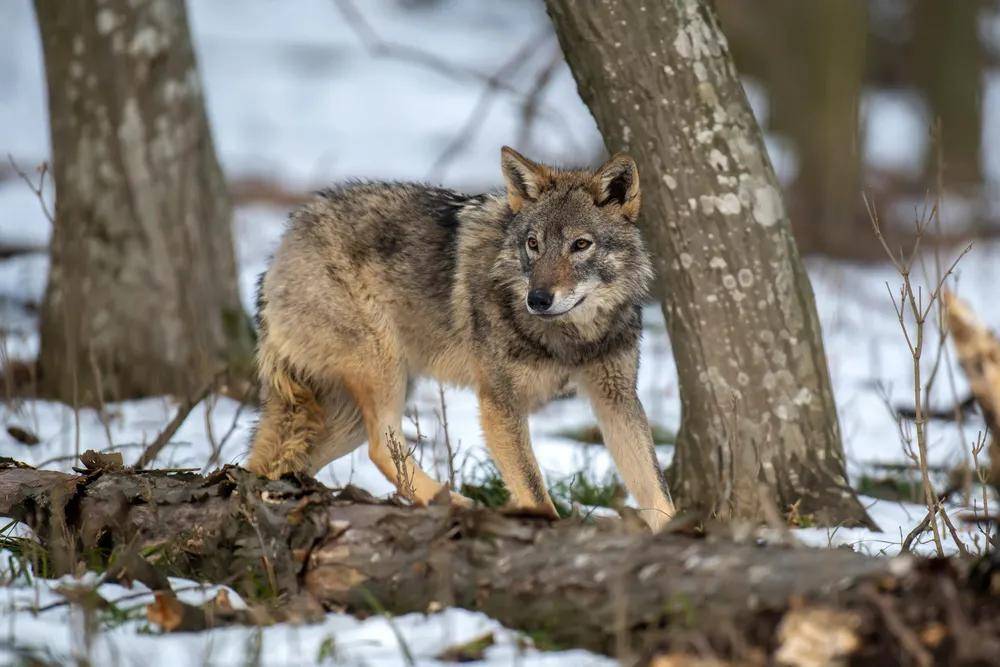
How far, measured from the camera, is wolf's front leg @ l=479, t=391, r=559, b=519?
5.20 metres

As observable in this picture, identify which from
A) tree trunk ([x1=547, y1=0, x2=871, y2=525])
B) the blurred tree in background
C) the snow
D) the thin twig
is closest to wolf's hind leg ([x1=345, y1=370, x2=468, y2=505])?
the thin twig

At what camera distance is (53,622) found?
3.35 m

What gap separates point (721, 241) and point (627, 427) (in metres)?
0.98

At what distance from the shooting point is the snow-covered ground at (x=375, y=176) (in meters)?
3.29

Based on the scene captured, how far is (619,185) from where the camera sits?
5.27 meters

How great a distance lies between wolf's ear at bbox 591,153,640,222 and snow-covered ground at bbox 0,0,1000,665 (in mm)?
1287

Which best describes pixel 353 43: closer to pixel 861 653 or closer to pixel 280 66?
pixel 280 66

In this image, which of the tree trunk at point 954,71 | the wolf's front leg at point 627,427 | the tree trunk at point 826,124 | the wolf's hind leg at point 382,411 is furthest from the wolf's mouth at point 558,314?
the tree trunk at point 954,71

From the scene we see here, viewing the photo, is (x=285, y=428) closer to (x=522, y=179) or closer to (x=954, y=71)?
(x=522, y=179)

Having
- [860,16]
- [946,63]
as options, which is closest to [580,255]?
[860,16]

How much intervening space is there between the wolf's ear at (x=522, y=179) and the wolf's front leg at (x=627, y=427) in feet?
2.94

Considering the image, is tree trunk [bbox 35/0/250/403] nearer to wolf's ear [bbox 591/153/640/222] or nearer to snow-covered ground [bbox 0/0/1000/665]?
snow-covered ground [bbox 0/0/1000/665]

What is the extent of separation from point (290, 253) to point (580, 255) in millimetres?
1554

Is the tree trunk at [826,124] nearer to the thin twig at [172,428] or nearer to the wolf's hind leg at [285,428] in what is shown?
the wolf's hind leg at [285,428]
